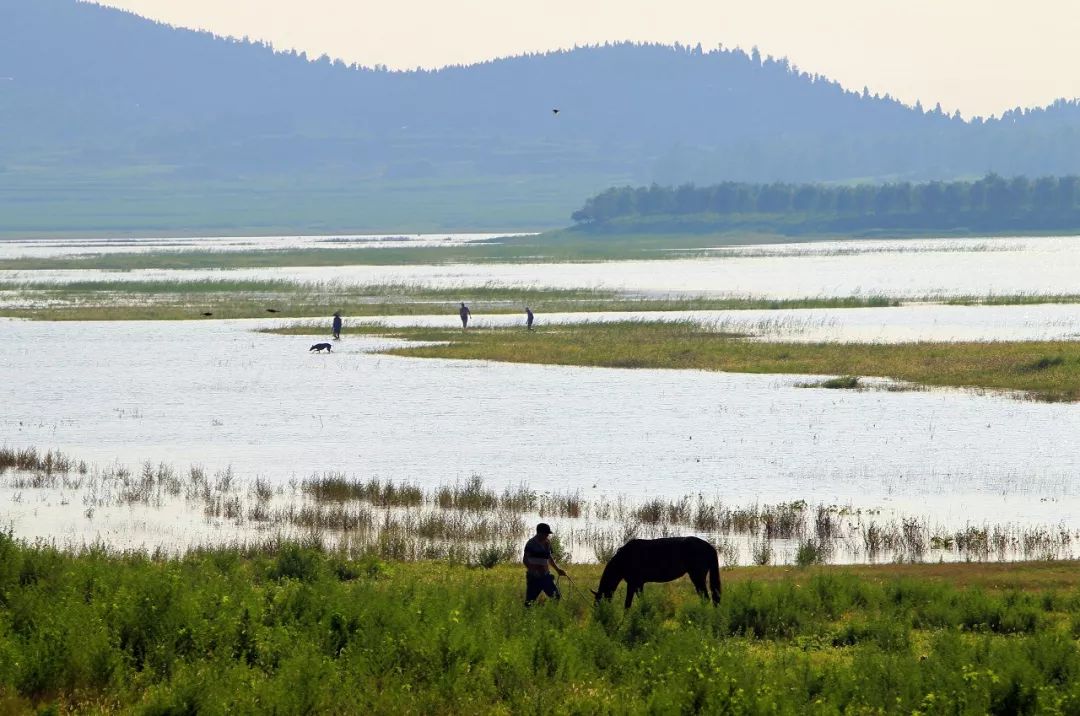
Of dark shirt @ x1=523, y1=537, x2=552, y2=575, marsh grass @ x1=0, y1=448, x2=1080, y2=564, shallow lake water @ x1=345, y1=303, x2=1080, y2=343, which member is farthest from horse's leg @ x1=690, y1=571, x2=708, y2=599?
shallow lake water @ x1=345, y1=303, x2=1080, y2=343

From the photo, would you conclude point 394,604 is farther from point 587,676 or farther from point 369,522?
point 369,522

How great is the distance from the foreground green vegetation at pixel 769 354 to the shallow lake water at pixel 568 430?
6.05ft

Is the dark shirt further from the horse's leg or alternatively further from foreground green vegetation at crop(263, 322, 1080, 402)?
foreground green vegetation at crop(263, 322, 1080, 402)

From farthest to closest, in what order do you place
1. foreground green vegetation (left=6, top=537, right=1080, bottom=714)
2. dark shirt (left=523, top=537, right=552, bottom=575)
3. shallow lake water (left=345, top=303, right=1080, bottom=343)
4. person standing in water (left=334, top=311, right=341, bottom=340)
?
1. person standing in water (left=334, top=311, right=341, bottom=340)
2. shallow lake water (left=345, top=303, right=1080, bottom=343)
3. dark shirt (left=523, top=537, right=552, bottom=575)
4. foreground green vegetation (left=6, top=537, right=1080, bottom=714)

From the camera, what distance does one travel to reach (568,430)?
46.5 metres

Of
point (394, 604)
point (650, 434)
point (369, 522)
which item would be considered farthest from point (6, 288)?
point (394, 604)

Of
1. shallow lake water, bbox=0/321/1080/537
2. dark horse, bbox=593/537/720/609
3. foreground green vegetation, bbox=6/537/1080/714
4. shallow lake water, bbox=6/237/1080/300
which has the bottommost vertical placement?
shallow lake water, bbox=0/321/1080/537

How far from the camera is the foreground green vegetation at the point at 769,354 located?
5488 centimetres

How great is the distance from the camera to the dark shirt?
67.5ft

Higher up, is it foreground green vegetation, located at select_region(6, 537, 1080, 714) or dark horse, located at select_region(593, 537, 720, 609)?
dark horse, located at select_region(593, 537, 720, 609)

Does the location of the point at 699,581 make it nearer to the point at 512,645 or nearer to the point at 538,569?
the point at 538,569

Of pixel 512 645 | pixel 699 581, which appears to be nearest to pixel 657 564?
pixel 699 581

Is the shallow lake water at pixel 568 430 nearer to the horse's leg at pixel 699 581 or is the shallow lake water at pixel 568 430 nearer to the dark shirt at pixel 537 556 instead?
the horse's leg at pixel 699 581

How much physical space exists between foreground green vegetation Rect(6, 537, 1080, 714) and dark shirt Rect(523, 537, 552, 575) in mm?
572
